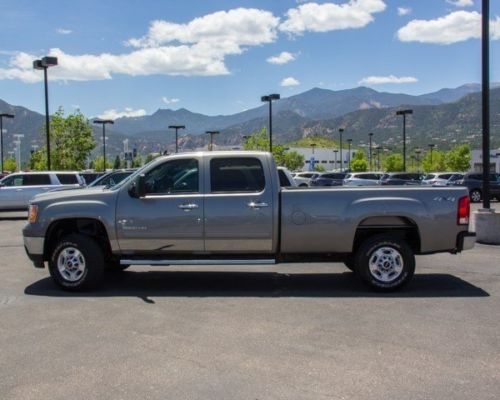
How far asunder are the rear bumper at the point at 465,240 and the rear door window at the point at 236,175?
109 inches

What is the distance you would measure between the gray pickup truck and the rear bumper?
1 centimetres

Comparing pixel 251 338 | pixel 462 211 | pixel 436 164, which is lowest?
pixel 251 338

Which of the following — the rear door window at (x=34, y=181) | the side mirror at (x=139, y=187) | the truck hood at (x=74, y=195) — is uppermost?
the rear door window at (x=34, y=181)

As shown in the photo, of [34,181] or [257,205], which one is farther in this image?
[34,181]

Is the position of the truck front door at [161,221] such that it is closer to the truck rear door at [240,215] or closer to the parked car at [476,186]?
the truck rear door at [240,215]

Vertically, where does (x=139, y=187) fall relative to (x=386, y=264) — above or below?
above

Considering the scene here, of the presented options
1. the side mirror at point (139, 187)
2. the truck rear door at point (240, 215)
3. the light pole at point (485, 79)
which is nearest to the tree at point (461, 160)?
the light pole at point (485, 79)

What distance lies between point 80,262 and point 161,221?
1.28 m

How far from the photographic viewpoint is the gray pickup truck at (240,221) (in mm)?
7918

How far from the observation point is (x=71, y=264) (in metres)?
8.10

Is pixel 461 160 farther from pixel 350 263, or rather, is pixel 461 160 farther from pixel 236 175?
pixel 236 175

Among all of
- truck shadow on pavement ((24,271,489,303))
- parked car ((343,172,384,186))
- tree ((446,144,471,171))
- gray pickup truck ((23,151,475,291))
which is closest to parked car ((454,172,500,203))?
parked car ((343,172,384,186))

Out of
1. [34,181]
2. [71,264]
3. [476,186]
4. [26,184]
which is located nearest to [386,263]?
[71,264]

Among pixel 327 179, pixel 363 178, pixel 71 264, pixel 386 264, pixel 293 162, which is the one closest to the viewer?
pixel 386 264
